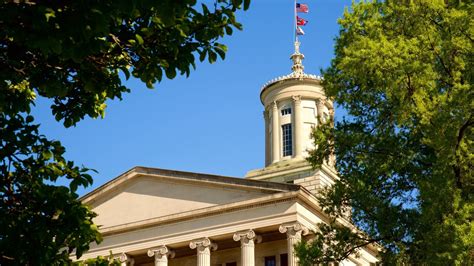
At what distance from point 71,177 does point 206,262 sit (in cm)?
2957

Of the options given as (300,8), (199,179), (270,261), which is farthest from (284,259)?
(300,8)

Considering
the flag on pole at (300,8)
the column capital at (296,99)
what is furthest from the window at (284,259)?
the flag on pole at (300,8)

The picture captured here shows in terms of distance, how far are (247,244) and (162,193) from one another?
6.99 meters

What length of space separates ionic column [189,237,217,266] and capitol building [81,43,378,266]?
0.05 meters

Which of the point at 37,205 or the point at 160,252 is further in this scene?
the point at 160,252

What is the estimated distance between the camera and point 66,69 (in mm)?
11953

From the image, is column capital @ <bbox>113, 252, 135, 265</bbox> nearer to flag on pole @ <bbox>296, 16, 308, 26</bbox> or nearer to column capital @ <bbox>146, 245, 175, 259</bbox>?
column capital @ <bbox>146, 245, 175, 259</bbox>

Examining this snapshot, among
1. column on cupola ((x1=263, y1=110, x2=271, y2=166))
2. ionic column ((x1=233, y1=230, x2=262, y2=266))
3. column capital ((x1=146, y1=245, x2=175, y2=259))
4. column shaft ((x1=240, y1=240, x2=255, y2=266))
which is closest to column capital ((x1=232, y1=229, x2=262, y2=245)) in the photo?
ionic column ((x1=233, y1=230, x2=262, y2=266))

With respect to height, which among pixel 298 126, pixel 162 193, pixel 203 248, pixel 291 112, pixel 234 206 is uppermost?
pixel 291 112

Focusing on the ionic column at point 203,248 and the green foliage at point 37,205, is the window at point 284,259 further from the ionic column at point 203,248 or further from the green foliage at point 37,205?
the green foliage at point 37,205

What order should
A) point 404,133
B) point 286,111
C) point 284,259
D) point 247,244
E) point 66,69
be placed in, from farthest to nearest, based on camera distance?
1. point 286,111
2. point 284,259
3. point 247,244
4. point 404,133
5. point 66,69

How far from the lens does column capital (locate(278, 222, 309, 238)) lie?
40.8m

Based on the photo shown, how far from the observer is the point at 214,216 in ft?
143

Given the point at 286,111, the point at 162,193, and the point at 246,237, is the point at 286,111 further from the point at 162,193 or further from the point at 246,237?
the point at 246,237
